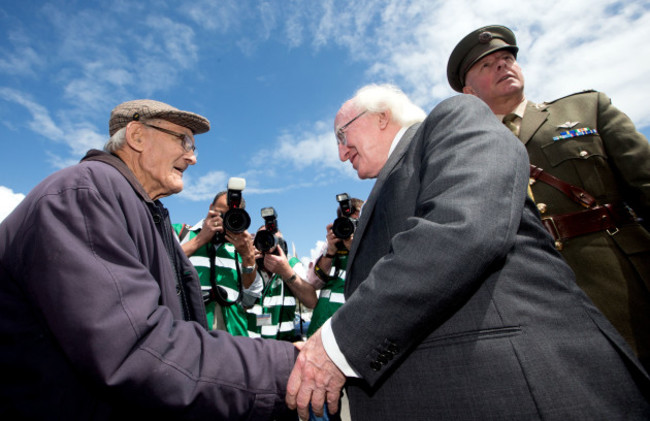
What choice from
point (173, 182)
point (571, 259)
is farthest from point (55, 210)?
point (571, 259)

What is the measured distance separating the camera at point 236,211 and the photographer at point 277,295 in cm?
40

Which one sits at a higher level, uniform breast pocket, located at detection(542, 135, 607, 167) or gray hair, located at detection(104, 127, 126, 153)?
gray hair, located at detection(104, 127, 126, 153)

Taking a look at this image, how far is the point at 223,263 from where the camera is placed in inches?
157

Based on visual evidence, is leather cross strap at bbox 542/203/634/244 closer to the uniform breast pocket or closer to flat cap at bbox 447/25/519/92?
the uniform breast pocket

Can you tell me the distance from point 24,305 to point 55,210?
1.27 ft

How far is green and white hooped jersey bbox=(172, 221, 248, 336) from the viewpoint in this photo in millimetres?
3734

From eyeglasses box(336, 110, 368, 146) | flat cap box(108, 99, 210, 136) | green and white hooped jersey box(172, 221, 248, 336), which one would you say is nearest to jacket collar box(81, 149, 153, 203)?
flat cap box(108, 99, 210, 136)

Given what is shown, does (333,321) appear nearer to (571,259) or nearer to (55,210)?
(55,210)

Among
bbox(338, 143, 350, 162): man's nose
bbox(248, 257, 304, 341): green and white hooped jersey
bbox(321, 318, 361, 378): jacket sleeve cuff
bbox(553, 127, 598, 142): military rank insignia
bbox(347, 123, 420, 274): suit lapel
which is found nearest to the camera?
bbox(321, 318, 361, 378): jacket sleeve cuff

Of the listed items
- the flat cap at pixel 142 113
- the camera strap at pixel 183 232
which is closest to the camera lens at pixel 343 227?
the camera strap at pixel 183 232

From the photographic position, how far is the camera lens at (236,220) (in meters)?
3.85

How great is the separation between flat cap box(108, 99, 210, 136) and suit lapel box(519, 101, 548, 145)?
2588 millimetres

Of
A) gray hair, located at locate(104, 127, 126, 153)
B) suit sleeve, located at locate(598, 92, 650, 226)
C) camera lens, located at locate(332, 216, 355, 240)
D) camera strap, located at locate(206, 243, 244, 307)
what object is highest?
gray hair, located at locate(104, 127, 126, 153)

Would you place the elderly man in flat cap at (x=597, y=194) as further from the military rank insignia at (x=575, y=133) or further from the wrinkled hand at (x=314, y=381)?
the wrinkled hand at (x=314, y=381)
